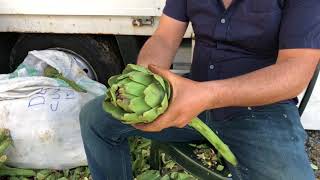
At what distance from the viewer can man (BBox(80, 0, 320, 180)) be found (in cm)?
163

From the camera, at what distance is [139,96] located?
1.48 meters

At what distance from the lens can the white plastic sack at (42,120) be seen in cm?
277

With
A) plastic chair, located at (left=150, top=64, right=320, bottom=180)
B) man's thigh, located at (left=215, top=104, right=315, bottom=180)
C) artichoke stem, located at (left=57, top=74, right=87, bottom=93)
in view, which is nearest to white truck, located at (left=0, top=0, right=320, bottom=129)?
artichoke stem, located at (left=57, top=74, right=87, bottom=93)

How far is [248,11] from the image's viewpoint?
6.22 feet

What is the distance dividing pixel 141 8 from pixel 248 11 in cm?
112

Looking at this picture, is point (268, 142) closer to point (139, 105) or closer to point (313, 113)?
point (139, 105)

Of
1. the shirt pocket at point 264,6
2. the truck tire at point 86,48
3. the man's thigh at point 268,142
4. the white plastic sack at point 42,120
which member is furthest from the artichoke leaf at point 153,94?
the truck tire at point 86,48

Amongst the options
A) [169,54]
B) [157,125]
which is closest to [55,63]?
[169,54]

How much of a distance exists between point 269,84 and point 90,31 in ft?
5.60

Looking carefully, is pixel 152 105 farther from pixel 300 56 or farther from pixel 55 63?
pixel 55 63

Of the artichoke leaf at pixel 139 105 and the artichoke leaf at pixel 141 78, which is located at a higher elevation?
the artichoke leaf at pixel 141 78

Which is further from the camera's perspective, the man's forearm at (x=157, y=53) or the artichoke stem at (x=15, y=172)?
the artichoke stem at (x=15, y=172)

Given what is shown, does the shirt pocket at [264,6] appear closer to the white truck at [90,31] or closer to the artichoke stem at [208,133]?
the artichoke stem at [208,133]

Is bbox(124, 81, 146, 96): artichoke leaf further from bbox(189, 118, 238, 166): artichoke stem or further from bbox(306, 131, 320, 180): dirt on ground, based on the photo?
bbox(306, 131, 320, 180): dirt on ground
